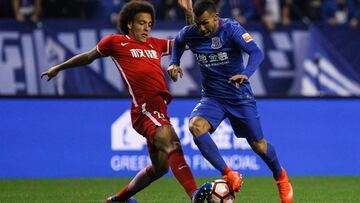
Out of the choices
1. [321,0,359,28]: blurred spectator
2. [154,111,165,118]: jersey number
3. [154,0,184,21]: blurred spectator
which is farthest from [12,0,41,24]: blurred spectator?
[154,111,165,118]: jersey number

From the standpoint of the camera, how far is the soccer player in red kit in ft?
30.2

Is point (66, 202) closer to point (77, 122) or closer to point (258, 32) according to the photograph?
point (77, 122)

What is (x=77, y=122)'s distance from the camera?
14797 millimetres

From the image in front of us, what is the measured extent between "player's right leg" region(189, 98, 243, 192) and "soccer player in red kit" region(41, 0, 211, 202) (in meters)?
0.22

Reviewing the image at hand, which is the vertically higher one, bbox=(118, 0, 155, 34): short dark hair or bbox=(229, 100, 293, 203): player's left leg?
bbox=(118, 0, 155, 34): short dark hair

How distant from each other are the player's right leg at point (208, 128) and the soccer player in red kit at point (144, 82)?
0.71 ft

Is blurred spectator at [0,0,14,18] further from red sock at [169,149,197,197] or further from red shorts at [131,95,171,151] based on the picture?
red sock at [169,149,197,197]

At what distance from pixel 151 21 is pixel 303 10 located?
29.4ft

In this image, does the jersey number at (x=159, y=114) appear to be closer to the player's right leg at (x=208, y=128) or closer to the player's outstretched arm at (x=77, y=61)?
the player's right leg at (x=208, y=128)

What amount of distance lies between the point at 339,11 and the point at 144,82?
9.31 metres

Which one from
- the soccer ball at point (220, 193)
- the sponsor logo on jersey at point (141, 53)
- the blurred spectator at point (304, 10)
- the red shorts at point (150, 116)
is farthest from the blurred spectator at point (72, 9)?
the soccer ball at point (220, 193)

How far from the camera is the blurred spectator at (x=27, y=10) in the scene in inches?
632

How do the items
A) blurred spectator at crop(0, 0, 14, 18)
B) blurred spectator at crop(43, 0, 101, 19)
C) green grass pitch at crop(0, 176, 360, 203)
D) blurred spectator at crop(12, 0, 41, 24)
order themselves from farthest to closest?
blurred spectator at crop(43, 0, 101, 19)
blurred spectator at crop(0, 0, 14, 18)
blurred spectator at crop(12, 0, 41, 24)
green grass pitch at crop(0, 176, 360, 203)

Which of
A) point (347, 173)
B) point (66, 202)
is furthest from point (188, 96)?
point (66, 202)
